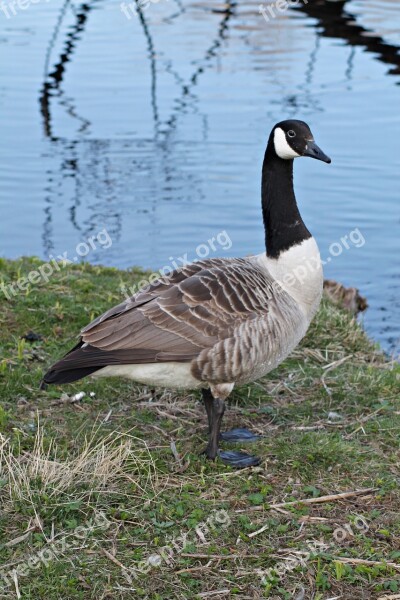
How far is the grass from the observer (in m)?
4.55

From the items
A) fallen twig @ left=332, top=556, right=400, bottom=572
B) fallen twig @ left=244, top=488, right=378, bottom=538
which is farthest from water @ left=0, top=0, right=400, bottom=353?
fallen twig @ left=332, top=556, right=400, bottom=572

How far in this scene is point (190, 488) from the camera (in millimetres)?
5355

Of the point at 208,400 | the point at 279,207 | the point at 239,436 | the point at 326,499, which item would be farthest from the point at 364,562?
the point at 279,207

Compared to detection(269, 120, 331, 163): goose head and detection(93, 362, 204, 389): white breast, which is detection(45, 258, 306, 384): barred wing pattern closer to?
detection(93, 362, 204, 389): white breast

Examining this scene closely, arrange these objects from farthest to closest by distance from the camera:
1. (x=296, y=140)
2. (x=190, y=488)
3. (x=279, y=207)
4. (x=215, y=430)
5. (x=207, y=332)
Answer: (x=279, y=207) < (x=296, y=140) < (x=215, y=430) < (x=207, y=332) < (x=190, y=488)

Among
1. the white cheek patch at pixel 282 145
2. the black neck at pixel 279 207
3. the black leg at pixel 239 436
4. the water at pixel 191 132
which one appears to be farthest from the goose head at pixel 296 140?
the water at pixel 191 132

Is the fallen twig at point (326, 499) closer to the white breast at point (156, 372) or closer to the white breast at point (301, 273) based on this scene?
the white breast at point (156, 372)

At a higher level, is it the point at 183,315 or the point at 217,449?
the point at 183,315

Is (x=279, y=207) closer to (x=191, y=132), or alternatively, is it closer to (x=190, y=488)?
(x=190, y=488)

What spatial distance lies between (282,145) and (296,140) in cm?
12

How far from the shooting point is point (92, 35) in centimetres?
1925

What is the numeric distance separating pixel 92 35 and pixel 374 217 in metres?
9.69

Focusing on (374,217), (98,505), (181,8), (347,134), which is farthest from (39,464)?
(181,8)

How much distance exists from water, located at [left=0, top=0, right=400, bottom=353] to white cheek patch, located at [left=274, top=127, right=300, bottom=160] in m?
3.52
